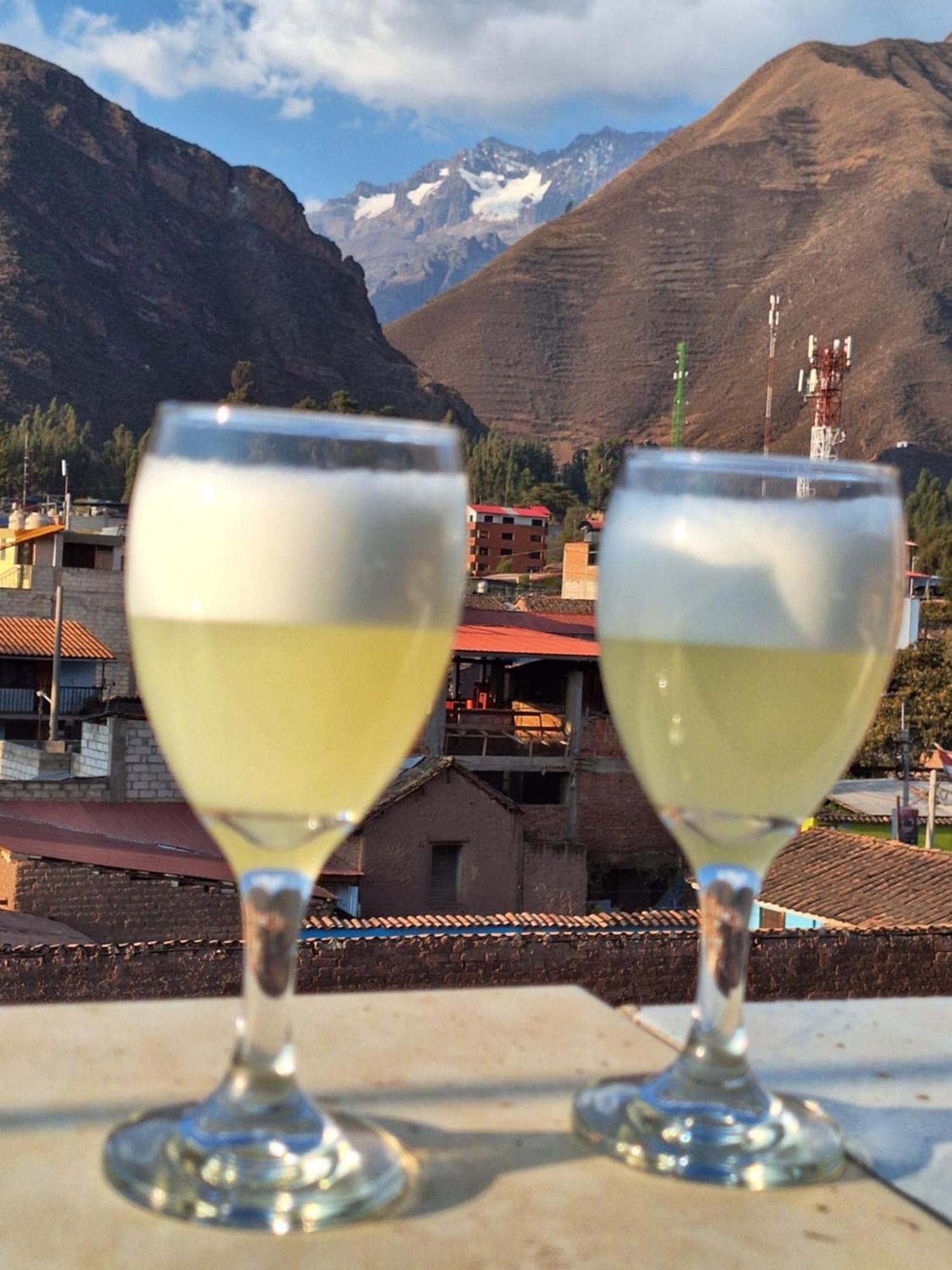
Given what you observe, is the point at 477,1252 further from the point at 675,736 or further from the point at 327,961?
the point at 327,961

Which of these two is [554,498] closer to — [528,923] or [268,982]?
[528,923]

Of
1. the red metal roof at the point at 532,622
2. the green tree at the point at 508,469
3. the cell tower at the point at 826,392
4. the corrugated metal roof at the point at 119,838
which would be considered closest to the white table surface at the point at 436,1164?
the corrugated metal roof at the point at 119,838

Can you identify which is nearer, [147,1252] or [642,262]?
[147,1252]

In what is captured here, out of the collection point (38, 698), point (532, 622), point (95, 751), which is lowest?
point (38, 698)

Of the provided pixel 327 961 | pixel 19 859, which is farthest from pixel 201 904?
pixel 327 961

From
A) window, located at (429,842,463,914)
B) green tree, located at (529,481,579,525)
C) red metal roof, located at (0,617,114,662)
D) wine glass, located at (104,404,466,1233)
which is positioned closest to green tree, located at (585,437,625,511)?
green tree, located at (529,481,579,525)

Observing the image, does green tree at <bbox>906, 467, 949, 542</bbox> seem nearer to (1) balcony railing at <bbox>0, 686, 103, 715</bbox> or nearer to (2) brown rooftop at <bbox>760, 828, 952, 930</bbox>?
(1) balcony railing at <bbox>0, 686, 103, 715</bbox>

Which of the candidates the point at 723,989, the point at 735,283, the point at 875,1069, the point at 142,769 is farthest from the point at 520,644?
the point at 735,283
